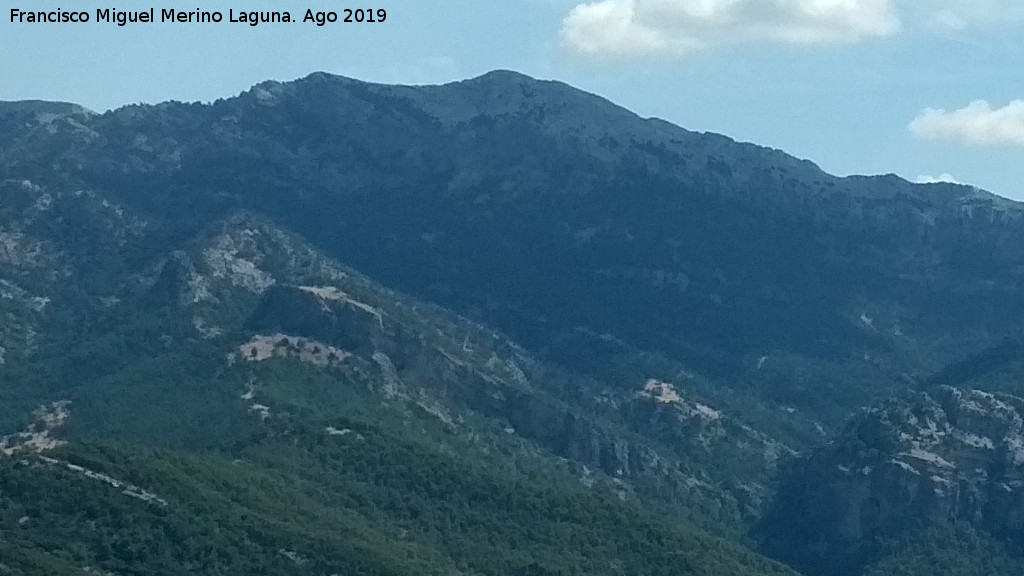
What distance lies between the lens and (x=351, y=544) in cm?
17438

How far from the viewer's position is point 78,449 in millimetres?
176375

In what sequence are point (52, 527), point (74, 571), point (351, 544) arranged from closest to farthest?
point (74, 571) < point (52, 527) < point (351, 544)

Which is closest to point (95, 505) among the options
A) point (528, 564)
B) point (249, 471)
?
point (249, 471)

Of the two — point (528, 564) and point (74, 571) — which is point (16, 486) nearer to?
point (74, 571)

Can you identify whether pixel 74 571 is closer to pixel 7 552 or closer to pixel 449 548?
pixel 7 552

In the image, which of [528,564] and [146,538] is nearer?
[146,538]

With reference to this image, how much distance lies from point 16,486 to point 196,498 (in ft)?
54.8

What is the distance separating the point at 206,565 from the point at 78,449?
1875 cm

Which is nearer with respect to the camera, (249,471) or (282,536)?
(282,536)

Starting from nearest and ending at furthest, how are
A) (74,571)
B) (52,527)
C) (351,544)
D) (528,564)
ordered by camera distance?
(74,571) → (52,527) → (351,544) → (528,564)

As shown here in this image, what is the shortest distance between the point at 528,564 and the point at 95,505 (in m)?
45.4

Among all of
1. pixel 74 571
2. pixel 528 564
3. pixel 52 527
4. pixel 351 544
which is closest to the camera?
pixel 74 571

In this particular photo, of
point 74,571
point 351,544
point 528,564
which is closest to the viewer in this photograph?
point 74,571

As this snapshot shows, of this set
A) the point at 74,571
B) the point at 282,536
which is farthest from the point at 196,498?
the point at 74,571
